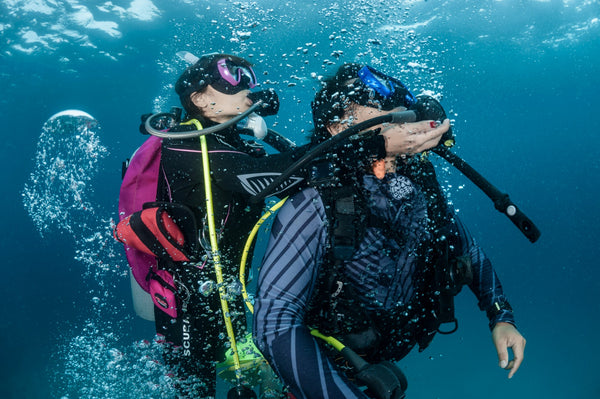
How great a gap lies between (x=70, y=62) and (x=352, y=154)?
77.3ft

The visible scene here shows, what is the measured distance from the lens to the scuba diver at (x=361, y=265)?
150cm

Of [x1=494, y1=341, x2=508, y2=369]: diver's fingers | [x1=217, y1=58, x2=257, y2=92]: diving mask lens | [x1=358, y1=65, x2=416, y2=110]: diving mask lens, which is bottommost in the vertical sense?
[x1=494, y1=341, x2=508, y2=369]: diver's fingers

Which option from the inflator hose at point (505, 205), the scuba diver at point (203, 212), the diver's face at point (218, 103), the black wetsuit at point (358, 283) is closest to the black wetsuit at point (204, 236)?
the scuba diver at point (203, 212)

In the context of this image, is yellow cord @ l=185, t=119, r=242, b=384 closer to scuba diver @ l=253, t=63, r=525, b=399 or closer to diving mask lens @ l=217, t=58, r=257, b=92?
scuba diver @ l=253, t=63, r=525, b=399

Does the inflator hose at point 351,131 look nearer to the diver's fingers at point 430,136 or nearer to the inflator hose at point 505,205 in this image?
the diver's fingers at point 430,136

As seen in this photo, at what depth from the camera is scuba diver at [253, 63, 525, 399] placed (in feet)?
4.93

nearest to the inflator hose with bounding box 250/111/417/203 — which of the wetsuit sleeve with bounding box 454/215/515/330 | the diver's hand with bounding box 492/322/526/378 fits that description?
the wetsuit sleeve with bounding box 454/215/515/330

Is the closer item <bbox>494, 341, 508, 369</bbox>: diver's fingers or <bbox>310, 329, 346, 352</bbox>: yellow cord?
<bbox>310, 329, 346, 352</bbox>: yellow cord

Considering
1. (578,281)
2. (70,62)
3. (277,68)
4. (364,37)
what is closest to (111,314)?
(70,62)

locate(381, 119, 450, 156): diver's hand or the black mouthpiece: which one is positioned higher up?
the black mouthpiece

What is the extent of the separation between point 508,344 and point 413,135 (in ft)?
4.97

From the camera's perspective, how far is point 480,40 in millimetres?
20234

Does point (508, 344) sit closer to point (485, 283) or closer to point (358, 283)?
point (485, 283)

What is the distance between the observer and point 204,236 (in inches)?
110
